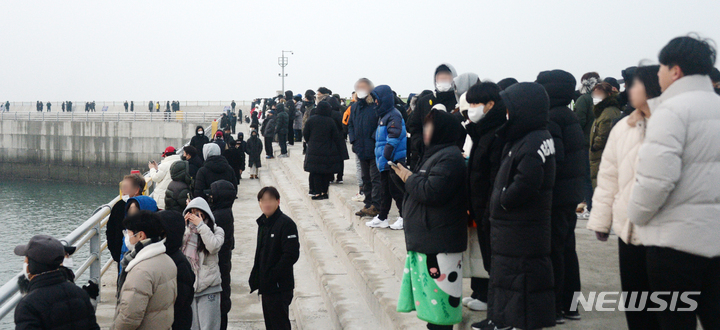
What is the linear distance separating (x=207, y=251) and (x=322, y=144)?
418 cm

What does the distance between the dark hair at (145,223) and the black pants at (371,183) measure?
3.33m

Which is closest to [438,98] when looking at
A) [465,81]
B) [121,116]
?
[465,81]

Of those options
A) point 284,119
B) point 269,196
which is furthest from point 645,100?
point 284,119

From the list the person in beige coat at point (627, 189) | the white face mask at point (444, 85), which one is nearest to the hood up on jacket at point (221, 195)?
the white face mask at point (444, 85)

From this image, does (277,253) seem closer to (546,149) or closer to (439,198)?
(439,198)

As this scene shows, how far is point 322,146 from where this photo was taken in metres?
8.80

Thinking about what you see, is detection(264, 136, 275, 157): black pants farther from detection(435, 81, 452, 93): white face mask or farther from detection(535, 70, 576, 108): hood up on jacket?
detection(535, 70, 576, 108): hood up on jacket

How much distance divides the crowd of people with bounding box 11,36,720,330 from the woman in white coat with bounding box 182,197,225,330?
12 millimetres

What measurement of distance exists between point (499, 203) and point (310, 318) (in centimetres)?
318

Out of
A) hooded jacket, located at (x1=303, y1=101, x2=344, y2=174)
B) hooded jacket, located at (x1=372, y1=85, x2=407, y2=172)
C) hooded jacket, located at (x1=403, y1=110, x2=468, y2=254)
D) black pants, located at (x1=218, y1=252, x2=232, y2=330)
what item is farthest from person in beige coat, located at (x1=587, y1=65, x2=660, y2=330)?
hooded jacket, located at (x1=303, y1=101, x2=344, y2=174)

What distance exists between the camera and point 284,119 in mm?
14836

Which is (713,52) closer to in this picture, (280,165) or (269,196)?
(269,196)

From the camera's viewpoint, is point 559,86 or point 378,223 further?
point 378,223

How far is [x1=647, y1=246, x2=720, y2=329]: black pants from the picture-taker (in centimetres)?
237
